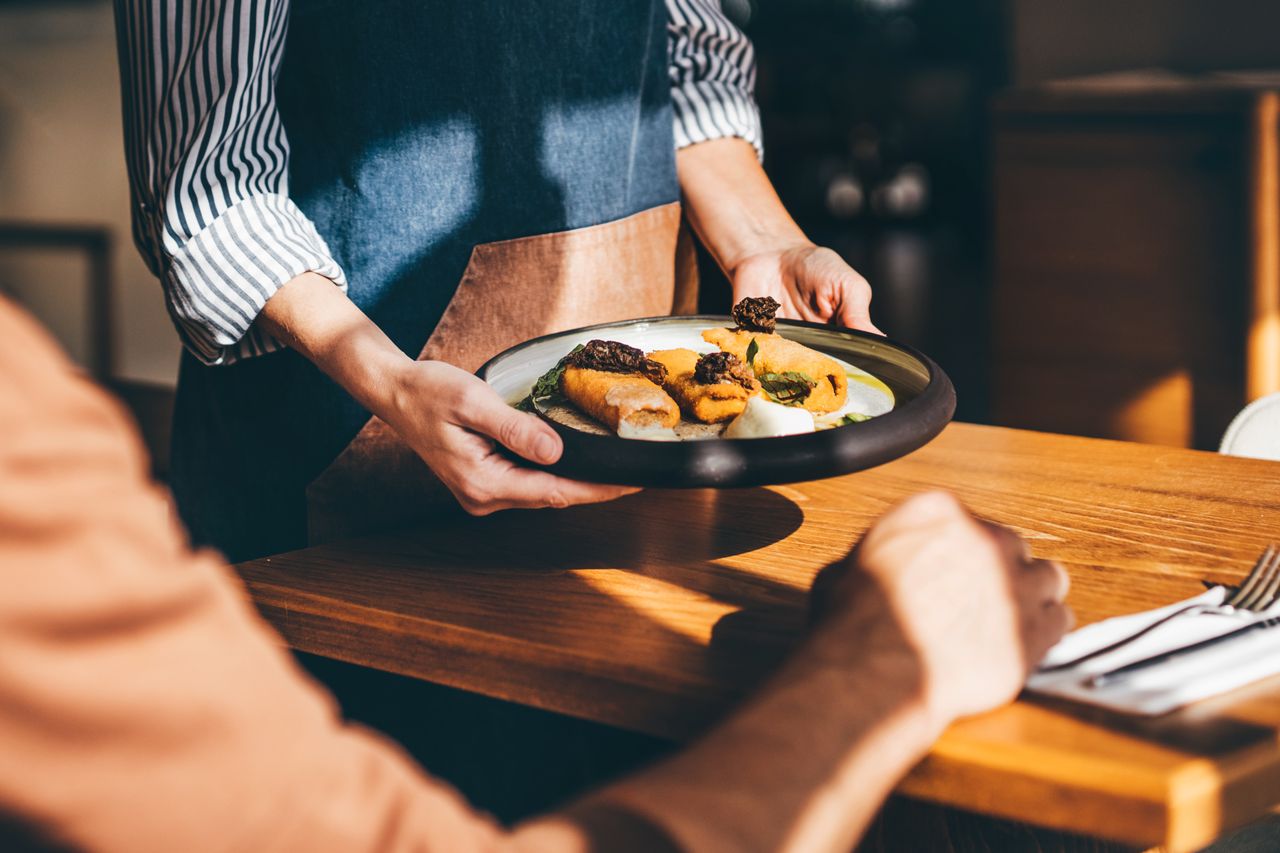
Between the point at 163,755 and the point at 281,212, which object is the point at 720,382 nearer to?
the point at 281,212

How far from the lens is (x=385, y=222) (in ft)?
4.58

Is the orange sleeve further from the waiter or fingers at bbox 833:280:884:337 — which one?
fingers at bbox 833:280:884:337

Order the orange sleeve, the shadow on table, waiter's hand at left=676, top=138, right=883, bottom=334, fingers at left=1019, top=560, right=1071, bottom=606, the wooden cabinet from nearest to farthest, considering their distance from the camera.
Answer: the orange sleeve → fingers at left=1019, top=560, right=1071, bottom=606 → the shadow on table → waiter's hand at left=676, top=138, right=883, bottom=334 → the wooden cabinet

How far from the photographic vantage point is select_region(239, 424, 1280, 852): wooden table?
0.72 m

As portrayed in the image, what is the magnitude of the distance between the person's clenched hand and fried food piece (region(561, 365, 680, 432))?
0.34 m

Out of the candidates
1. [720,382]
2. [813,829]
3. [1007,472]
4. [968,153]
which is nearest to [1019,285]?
[1007,472]

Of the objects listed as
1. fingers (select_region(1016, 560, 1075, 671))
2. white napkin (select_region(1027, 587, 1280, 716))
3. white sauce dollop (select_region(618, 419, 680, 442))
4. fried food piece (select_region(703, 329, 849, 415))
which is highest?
fried food piece (select_region(703, 329, 849, 415))

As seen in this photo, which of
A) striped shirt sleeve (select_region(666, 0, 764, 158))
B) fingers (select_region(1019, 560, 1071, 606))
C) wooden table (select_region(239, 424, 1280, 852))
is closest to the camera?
wooden table (select_region(239, 424, 1280, 852))

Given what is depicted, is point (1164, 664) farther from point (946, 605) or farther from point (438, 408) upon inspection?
point (438, 408)

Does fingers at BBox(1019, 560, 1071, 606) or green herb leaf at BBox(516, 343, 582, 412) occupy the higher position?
green herb leaf at BBox(516, 343, 582, 412)

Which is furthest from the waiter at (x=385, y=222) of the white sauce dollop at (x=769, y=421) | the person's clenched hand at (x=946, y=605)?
the person's clenched hand at (x=946, y=605)

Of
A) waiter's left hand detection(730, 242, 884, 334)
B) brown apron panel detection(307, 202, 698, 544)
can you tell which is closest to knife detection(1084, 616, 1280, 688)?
waiter's left hand detection(730, 242, 884, 334)

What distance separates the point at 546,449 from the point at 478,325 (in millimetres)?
482

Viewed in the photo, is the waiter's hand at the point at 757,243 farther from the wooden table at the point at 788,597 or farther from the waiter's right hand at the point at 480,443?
the waiter's right hand at the point at 480,443
